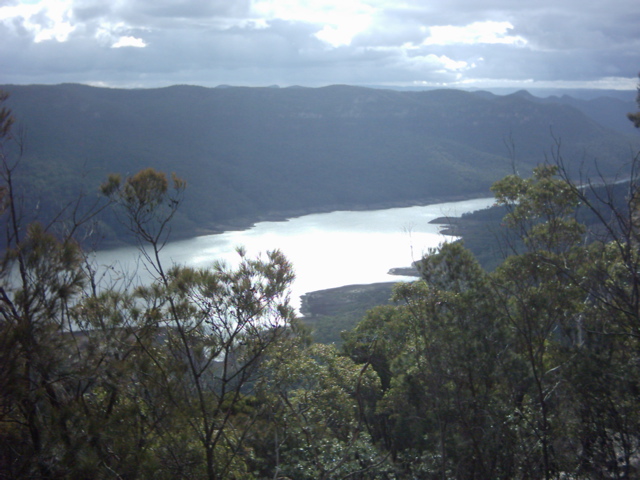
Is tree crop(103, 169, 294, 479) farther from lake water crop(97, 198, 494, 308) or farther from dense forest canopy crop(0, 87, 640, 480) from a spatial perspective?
lake water crop(97, 198, 494, 308)

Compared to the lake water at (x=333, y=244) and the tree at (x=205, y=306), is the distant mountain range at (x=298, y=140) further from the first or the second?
the tree at (x=205, y=306)

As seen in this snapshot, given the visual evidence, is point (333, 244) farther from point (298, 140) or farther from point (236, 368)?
point (298, 140)

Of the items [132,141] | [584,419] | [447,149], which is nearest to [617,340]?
[584,419]

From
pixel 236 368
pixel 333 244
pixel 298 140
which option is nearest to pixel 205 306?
pixel 236 368

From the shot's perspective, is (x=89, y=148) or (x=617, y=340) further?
(x=89, y=148)

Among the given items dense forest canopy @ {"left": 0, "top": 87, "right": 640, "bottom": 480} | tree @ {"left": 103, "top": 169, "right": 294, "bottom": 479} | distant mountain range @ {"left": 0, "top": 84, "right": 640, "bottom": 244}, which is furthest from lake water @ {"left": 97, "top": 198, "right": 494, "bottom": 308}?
tree @ {"left": 103, "top": 169, "right": 294, "bottom": 479}

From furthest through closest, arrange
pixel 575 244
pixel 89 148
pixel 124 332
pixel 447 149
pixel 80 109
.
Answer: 1. pixel 447 149
2. pixel 80 109
3. pixel 89 148
4. pixel 575 244
5. pixel 124 332

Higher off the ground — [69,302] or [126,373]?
[69,302]

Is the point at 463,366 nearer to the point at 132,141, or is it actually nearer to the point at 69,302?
the point at 69,302
